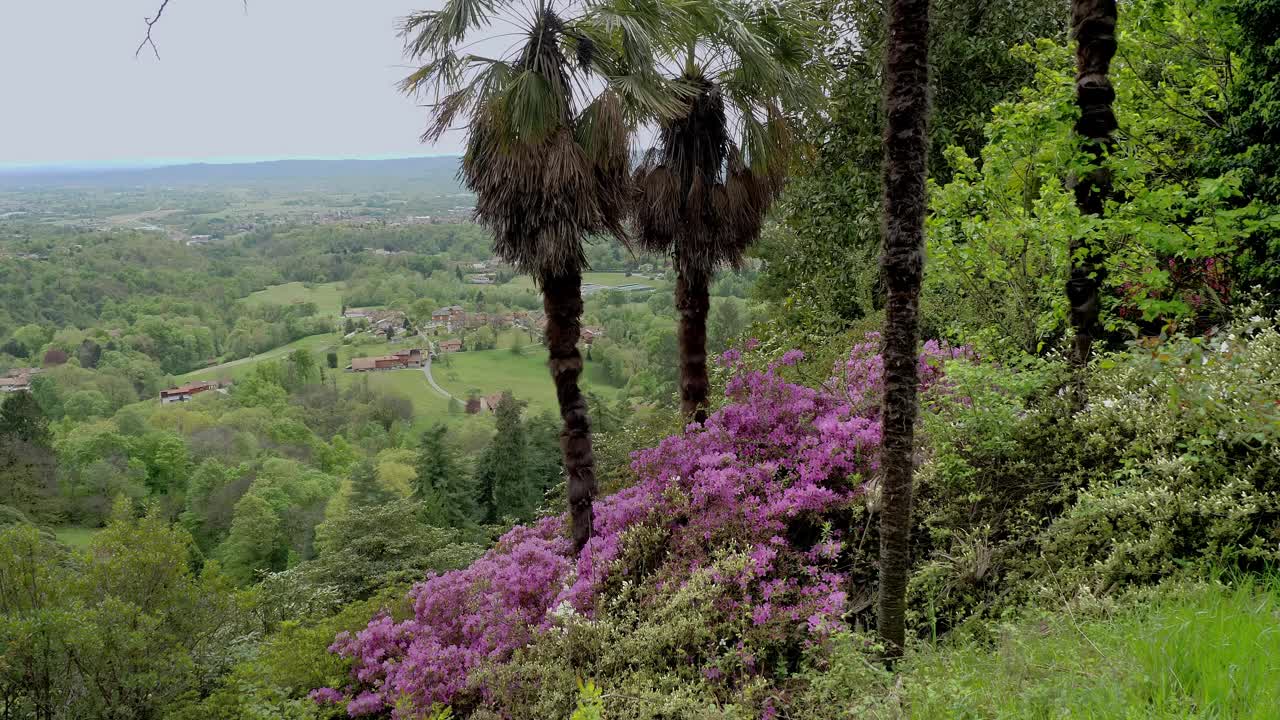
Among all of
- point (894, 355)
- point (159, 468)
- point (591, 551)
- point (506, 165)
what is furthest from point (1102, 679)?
point (159, 468)

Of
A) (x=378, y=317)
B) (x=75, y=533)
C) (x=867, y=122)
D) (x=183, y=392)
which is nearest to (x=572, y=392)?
(x=867, y=122)

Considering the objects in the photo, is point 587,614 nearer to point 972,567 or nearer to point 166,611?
point 972,567

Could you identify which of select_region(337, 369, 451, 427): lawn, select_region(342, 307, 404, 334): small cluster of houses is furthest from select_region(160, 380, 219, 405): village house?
select_region(342, 307, 404, 334): small cluster of houses

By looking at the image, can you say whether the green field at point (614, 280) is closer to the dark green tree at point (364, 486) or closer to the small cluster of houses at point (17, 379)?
the small cluster of houses at point (17, 379)

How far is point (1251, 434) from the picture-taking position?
141 inches

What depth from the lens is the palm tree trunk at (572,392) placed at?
7129 millimetres

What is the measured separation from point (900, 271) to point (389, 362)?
313ft

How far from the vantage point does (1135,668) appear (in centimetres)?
263

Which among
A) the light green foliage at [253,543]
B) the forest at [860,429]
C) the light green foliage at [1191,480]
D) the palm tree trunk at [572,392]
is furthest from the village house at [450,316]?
the light green foliage at [1191,480]

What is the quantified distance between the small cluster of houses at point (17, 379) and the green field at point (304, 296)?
132ft

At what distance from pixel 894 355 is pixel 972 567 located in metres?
1.86

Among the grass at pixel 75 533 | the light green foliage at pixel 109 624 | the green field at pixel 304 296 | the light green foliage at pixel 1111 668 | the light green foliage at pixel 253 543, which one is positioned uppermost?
the light green foliage at pixel 1111 668

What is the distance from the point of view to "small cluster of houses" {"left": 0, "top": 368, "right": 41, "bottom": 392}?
66.8 meters

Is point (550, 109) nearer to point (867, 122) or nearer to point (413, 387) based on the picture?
point (867, 122)
